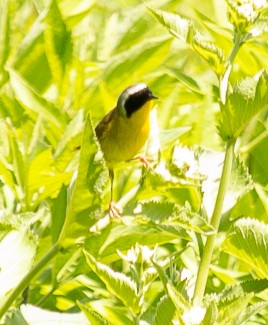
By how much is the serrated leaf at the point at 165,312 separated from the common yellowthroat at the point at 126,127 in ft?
1.79

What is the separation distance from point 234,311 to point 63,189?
17.3 inches

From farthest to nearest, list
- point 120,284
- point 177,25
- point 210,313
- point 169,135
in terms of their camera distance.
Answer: point 169,135 < point 177,25 < point 120,284 < point 210,313

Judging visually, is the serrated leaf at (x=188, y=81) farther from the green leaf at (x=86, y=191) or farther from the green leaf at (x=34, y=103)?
the green leaf at (x=86, y=191)

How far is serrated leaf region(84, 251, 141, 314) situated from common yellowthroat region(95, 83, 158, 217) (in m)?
0.53

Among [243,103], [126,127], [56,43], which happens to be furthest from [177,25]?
[126,127]

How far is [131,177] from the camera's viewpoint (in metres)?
2.02

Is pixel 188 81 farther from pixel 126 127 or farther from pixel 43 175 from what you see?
pixel 126 127

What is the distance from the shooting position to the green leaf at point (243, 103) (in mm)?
1429

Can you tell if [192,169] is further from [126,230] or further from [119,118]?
[119,118]

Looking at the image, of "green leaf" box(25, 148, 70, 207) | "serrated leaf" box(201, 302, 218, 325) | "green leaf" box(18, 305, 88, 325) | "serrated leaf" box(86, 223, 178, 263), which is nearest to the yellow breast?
"green leaf" box(25, 148, 70, 207)

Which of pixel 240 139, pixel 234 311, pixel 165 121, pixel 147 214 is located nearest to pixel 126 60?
pixel 165 121

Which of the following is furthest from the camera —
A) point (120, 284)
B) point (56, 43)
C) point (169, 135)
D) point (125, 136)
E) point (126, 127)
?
point (126, 127)

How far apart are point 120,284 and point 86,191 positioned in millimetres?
139

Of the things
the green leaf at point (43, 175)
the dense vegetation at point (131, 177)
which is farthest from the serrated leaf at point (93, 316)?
the green leaf at point (43, 175)
